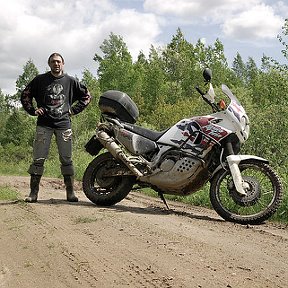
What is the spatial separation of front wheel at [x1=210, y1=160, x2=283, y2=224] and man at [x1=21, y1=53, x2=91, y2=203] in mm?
2141

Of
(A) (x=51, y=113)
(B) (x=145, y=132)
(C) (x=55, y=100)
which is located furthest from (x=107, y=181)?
(C) (x=55, y=100)

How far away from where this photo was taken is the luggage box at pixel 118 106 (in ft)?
23.7

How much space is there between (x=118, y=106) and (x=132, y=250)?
3.15 metres

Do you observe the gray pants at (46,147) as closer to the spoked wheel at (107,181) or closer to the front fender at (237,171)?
the spoked wheel at (107,181)

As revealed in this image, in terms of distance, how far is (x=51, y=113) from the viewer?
7312 mm

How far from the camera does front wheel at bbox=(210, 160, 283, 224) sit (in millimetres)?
6070

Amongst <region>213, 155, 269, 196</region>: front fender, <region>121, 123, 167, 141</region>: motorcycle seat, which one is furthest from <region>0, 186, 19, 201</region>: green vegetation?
<region>213, 155, 269, 196</region>: front fender

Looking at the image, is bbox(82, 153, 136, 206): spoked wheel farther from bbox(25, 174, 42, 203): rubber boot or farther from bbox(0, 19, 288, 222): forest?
bbox(0, 19, 288, 222): forest

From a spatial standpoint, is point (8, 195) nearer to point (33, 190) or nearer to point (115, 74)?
point (33, 190)

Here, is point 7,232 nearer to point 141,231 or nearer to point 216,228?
point 141,231

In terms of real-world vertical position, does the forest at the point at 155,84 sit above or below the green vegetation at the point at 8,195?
above

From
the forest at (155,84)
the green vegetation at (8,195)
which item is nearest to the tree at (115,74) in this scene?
the forest at (155,84)

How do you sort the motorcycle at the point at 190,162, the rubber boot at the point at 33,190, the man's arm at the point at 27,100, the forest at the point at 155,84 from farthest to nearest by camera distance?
1. the forest at the point at 155,84
2. the man's arm at the point at 27,100
3. the rubber boot at the point at 33,190
4. the motorcycle at the point at 190,162

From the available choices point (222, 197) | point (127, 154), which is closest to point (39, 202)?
point (127, 154)
